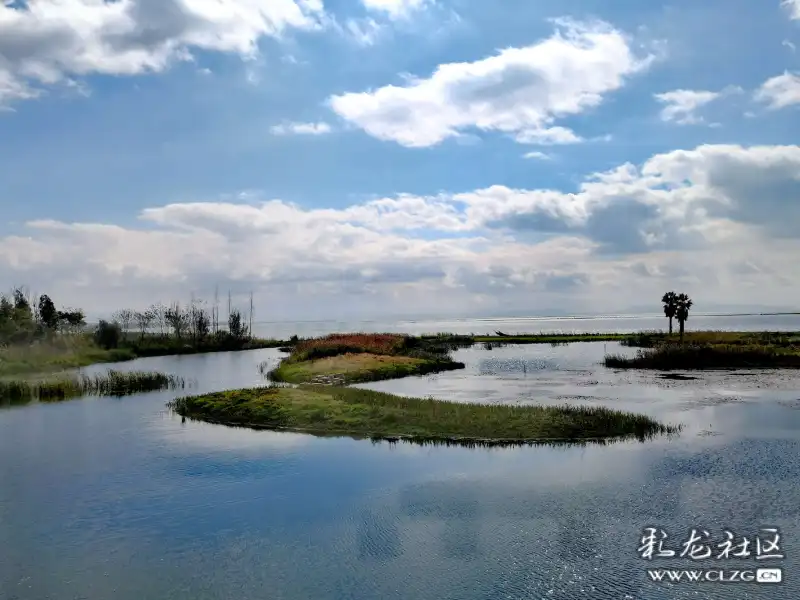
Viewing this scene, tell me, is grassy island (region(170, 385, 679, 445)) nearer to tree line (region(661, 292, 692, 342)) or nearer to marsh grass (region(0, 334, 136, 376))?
marsh grass (region(0, 334, 136, 376))

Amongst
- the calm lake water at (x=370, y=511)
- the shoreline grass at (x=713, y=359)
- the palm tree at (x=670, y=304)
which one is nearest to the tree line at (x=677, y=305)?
the palm tree at (x=670, y=304)

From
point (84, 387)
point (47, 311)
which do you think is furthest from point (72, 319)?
point (84, 387)

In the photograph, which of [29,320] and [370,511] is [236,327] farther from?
[370,511]

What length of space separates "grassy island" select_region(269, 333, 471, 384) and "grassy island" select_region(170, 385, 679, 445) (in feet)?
52.0

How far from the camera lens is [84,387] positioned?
56438 millimetres

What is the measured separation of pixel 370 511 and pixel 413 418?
14352 millimetres

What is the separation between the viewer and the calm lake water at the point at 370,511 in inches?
629

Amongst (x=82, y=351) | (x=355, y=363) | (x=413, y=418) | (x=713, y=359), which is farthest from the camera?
(x=82, y=351)

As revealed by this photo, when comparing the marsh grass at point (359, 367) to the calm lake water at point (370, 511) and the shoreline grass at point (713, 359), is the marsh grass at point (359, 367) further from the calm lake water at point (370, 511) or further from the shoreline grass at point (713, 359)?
the calm lake water at point (370, 511)

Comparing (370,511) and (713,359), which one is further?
(713,359)

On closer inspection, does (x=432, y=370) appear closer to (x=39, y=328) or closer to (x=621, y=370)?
(x=621, y=370)

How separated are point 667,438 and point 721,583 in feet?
58.7

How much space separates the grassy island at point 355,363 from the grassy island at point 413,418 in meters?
15.9

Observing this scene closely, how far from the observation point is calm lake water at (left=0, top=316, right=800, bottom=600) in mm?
15977
